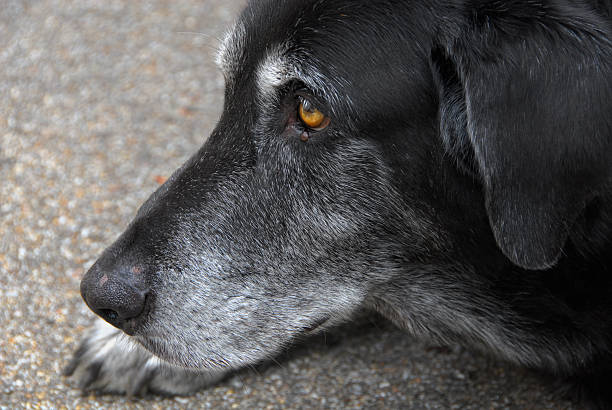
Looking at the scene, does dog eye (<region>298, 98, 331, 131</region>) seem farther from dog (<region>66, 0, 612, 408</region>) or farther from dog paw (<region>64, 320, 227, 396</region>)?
dog paw (<region>64, 320, 227, 396</region>)

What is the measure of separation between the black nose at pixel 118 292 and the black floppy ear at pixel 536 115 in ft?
3.61

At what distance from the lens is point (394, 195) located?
8.72 ft

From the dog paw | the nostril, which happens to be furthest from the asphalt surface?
the nostril

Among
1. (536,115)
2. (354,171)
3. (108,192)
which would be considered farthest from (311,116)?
(108,192)

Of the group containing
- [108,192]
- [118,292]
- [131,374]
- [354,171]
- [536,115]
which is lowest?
[131,374]

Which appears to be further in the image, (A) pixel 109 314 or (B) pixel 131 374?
(B) pixel 131 374

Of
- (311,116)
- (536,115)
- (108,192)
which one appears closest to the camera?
(536,115)

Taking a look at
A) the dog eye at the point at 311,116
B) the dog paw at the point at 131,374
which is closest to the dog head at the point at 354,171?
the dog eye at the point at 311,116

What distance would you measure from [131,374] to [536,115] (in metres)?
1.70

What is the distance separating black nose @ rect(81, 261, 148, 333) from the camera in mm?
2654

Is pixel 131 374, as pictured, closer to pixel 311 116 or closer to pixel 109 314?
pixel 109 314

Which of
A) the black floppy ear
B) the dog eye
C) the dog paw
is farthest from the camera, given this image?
the dog paw

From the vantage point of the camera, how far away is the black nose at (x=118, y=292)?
2654 millimetres

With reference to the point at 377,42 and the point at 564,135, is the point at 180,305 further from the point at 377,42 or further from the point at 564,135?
the point at 564,135
